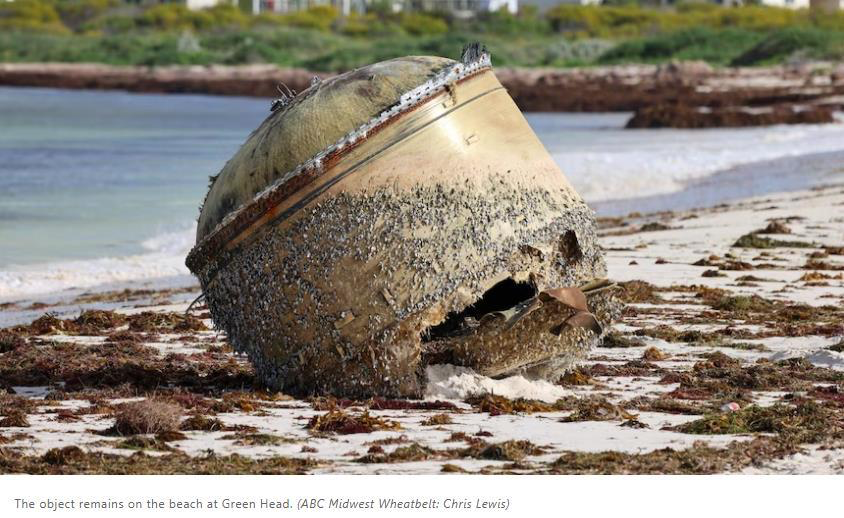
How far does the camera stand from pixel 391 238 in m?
6.98

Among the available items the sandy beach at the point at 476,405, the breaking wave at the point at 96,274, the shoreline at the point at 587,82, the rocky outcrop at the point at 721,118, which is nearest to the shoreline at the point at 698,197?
the breaking wave at the point at 96,274

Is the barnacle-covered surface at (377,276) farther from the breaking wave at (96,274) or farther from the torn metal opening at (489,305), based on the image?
the breaking wave at (96,274)

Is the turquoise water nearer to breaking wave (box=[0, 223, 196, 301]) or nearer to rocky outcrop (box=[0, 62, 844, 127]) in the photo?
breaking wave (box=[0, 223, 196, 301])

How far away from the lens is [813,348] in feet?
28.1

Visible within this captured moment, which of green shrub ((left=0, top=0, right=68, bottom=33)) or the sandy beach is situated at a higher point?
green shrub ((left=0, top=0, right=68, bottom=33))

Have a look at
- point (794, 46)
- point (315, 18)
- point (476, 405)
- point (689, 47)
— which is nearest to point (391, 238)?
point (476, 405)

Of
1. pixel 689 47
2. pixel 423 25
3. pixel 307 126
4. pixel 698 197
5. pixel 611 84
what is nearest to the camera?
pixel 307 126

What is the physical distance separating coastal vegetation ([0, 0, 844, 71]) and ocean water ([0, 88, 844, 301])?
28.2m

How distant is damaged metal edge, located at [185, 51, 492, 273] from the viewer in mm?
6992

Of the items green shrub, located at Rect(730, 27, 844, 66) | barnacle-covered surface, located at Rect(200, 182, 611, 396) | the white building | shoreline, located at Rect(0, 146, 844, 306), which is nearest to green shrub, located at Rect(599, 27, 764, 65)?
green shrub, located at Rect(730, 27, 844, 66)

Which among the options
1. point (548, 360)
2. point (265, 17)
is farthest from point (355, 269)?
point (265, 17)

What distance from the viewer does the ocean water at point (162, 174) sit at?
15578 millimetres

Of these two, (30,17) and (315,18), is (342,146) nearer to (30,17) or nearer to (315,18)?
(315,18)

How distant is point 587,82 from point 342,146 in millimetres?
53280
